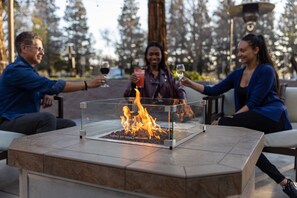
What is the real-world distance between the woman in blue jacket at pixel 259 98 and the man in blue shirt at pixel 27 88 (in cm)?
113

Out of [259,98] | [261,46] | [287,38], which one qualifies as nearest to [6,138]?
[259,98]

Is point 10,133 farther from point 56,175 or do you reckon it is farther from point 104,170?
point 104,170

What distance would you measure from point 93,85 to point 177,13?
25599 mm

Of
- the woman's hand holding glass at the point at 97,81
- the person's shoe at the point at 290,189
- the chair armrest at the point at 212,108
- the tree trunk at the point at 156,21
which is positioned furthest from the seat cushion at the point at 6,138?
the tree trunk at the point at 156,21

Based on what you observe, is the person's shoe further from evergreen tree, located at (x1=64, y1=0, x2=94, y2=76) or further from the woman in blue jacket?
evergreen tree, located at (x1=64, y1=0, x2=94, y2=76)

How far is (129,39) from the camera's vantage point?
30812 mm

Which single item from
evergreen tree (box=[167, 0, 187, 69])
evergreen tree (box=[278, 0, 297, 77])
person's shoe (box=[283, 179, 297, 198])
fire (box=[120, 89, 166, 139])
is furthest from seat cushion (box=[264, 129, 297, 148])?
evergreen tree (box=[167, 0, 187, 69])

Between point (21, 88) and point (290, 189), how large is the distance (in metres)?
2.18

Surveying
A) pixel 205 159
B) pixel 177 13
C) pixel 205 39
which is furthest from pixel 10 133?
pixel 205 39

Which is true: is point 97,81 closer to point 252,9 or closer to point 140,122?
point 140,122

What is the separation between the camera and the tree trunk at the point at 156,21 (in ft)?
18.0

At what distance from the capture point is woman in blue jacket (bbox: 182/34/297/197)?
7.45 feet

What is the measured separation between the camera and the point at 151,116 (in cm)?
165

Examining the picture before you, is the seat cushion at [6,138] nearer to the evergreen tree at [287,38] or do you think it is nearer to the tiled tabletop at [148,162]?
the tiled tabletop at [148,162]
